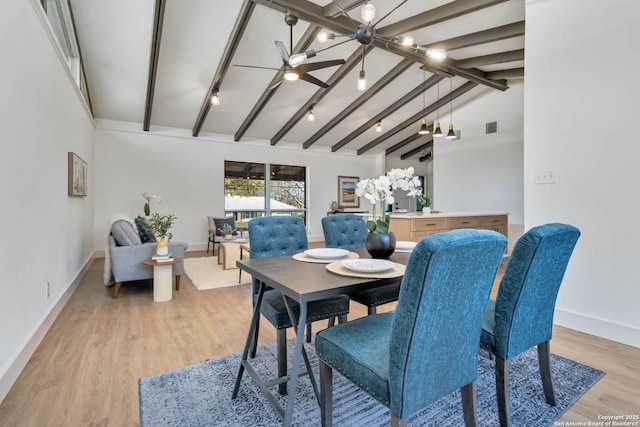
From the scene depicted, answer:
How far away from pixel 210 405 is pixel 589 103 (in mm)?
3397

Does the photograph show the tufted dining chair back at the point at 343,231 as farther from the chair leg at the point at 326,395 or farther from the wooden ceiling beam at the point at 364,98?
the wooden ceiling beam at the point at 364,98

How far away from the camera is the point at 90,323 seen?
272 centimetres

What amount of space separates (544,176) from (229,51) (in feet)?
13.3

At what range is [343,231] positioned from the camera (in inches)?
102

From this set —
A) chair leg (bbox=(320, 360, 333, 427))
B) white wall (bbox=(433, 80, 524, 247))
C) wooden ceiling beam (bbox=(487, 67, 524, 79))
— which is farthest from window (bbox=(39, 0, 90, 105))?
white wall (bbox=(433, 80, 524, 247))

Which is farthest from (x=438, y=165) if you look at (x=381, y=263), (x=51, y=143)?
(x=51, y=143)

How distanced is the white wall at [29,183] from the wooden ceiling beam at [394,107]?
5662mm

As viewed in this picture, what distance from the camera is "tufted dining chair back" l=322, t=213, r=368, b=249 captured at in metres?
2.54

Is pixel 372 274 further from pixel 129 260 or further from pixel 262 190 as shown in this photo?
pixel 262 190

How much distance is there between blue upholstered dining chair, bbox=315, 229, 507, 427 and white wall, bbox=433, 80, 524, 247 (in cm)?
605

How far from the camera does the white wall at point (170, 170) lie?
609 cm

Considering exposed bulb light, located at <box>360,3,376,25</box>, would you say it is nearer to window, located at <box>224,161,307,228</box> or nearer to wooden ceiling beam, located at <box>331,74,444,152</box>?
wooden ceiling beam, located at <box>331,74,444,152</box>

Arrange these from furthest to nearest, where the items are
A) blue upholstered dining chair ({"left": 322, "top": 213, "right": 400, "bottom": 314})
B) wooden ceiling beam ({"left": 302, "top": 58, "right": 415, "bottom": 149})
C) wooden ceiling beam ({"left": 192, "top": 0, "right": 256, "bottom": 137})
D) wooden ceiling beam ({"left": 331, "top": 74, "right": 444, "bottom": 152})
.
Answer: wooden ceiling beam ({"left": 331, "top": 74, "right": 444, "bottom": 152}) → wooden ceiling beam ({"left": 302, "top": 58, "right": 415, "bottom": 149}) → wooden ceiling beam ({"left": 192, "top": 0, "right": 256, "bottom": 137}) → blue upholstered dining chair ({"left": 322, "top": 213, "right": 400, "bottom": 314})

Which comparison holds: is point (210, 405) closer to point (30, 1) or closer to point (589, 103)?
point (30, 1)
